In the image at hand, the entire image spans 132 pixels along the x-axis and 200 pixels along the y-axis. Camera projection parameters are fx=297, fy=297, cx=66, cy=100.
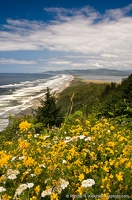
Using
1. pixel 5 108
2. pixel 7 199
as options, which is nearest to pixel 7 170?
pixel 7 199

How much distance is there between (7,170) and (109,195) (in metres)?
1.50

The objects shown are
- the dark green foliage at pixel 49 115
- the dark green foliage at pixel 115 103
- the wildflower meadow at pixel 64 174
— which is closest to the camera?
the wildflower meadow at pixel 64 174

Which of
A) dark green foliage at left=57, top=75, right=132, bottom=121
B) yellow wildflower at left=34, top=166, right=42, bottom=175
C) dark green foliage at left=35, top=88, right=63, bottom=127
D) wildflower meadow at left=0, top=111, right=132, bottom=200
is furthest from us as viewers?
dark green foliage at left=35, top=88, right=63, bottom=127

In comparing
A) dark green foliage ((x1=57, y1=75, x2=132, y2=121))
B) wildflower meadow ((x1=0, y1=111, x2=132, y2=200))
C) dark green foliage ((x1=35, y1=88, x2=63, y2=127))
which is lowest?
dark green foliage ((x1=35, y1=88, x2=63, y2=127))

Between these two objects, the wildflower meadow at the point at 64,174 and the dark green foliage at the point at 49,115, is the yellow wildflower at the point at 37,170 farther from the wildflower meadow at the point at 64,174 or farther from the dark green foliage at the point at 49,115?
the dark green foliage at the point at 49,115

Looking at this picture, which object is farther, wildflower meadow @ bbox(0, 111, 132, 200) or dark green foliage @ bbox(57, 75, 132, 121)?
dark green foliage @ bbox(57, 75, 132, 121)

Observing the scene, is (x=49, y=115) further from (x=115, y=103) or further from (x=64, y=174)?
(x=64, y=174)

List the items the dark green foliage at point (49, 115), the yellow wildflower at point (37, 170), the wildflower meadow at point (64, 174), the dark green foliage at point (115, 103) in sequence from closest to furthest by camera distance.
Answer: the wildflower meadow at point (64, 174), the yellow wildflower at point (37, 170), the dark green foliage at point (115, 103), the dark green foliage at point (49, 115)

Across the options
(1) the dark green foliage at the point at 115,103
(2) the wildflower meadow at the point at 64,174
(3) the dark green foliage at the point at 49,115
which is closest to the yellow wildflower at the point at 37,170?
(2) the wildflower meadow at the point at 64,174

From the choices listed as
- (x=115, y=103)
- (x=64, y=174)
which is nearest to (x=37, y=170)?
(x=64, y=174)

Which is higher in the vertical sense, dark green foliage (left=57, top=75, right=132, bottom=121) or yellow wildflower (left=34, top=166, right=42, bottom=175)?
yellow wildflower (left=34, top=166, right=42, bottom=175)

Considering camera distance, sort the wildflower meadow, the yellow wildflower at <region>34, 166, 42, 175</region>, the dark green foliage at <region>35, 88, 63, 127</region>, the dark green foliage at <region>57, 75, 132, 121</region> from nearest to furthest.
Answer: the wildflower meadow → the yellow wildflower at <region>34, 166, 42, 175</region> → the dark green foliage at <region>57, 75, 132, 121</region> → the dark green foliage at <region>35, 88, 63, 127</region>

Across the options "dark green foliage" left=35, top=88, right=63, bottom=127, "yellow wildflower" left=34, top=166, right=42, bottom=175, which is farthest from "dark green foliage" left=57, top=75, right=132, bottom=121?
"yellow wildflower" left=34, top=166, right=42, bottom=175

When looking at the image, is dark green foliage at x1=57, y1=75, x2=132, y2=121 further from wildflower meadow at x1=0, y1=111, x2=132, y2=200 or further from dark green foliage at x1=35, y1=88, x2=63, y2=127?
dark green foliage at x1=35, y1=88, x2=63, y2=127
